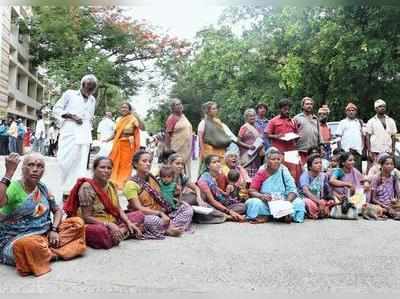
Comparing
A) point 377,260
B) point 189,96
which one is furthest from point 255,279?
point 189,96

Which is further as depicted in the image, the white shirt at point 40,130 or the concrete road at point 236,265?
the white shirt at point 40,130

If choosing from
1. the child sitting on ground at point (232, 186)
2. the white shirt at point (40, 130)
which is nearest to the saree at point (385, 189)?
the child sitting on ground at point (232, 186)

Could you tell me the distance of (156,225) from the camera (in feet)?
15.6

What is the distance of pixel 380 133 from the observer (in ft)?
24.5

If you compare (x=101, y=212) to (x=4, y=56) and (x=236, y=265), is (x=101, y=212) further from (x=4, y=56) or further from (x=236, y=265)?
(x=4, y=56)

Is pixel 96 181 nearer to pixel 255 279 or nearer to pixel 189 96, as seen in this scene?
pixel 255 279

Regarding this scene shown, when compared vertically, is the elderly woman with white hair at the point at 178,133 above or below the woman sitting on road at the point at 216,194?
above

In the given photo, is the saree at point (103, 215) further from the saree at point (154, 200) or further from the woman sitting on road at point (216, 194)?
the woman sitting on road at point (216, 194)

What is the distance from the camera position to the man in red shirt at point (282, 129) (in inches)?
258

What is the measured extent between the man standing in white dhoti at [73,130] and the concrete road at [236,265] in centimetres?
183

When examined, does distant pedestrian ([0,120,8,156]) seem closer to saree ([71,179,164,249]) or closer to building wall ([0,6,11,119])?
building wall ([0,6,11,119])

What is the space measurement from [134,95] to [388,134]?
67.5 feet

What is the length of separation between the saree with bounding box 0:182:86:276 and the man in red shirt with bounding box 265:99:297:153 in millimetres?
3347

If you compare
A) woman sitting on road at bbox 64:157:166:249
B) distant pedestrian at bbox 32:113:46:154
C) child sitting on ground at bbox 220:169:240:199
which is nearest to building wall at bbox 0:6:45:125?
distant pedestrian at bbox 32:113:46:154
